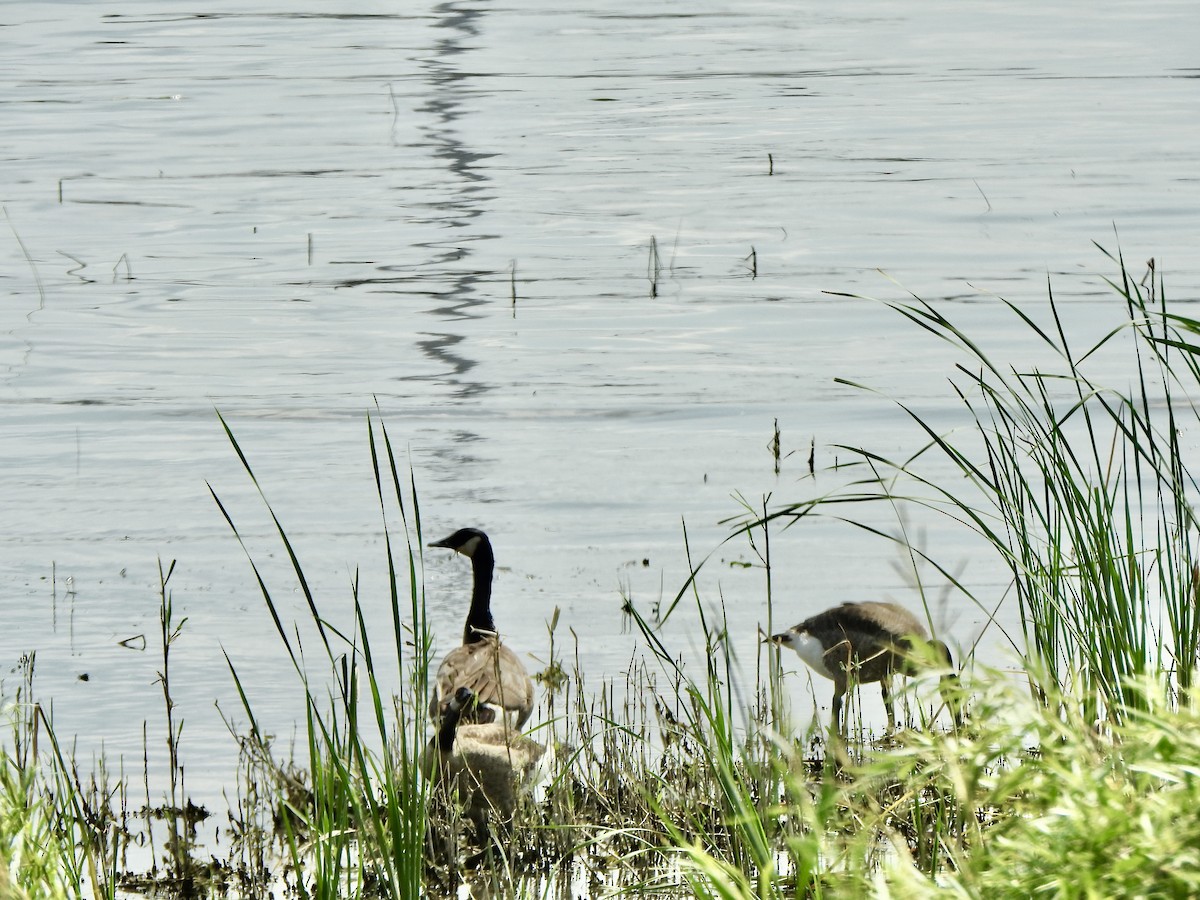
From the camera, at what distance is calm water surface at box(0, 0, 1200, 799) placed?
6809mm

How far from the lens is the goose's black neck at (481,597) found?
608 centimetres

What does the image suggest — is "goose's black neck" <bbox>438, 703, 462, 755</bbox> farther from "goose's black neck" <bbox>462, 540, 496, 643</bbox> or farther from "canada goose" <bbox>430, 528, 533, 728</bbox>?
"goose's black neck" <bbox>462, 540, 496, 643</bbox>

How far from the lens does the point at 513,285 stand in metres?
10.8

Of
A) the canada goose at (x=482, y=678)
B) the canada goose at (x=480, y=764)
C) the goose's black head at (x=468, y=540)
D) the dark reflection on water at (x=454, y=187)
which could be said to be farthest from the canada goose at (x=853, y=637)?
the dark reflection on water at (x=454, y=187)

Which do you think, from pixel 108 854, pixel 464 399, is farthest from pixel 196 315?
pixel 108 854

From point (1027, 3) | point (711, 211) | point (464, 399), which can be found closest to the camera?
point (464, 399)

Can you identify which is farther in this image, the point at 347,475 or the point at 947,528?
the point at 347,475

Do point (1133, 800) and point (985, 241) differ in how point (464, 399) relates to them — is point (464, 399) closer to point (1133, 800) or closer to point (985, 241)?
point (985, 241)

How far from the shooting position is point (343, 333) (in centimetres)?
1002

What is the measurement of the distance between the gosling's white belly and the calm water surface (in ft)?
0.60

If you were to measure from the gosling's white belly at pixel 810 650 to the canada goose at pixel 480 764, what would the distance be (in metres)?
0.99

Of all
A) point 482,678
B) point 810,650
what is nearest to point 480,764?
point 482,678

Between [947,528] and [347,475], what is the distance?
8.60 ft

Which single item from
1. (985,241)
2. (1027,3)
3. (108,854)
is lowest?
(108,854)
